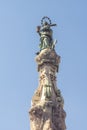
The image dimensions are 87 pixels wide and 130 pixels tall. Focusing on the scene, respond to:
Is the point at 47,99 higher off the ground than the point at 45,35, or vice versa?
the point at 45,35

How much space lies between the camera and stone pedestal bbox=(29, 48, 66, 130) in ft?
125

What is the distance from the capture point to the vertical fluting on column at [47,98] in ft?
125

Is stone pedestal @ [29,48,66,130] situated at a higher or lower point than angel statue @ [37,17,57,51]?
lower

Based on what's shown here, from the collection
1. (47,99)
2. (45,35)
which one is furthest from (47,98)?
(45,35)

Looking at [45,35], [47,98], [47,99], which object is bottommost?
[47,99]

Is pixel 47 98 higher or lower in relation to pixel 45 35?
lower

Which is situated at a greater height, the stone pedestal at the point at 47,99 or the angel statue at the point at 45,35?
the angel statue at the point at 45,35

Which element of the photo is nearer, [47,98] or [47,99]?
[47,99]

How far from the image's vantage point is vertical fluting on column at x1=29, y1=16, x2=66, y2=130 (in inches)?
1495

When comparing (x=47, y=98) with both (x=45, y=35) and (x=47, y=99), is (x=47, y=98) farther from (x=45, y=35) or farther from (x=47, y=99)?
(x=45, y=35)

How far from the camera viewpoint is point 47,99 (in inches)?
1532

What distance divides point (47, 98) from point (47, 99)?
142 millimetres

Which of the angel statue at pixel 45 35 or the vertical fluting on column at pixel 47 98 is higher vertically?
the angel statue at pixel 45 35

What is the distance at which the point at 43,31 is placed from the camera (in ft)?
145
